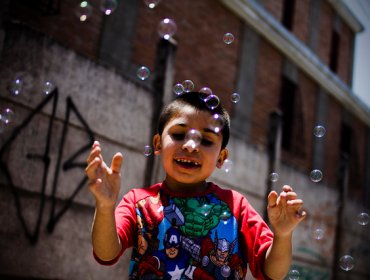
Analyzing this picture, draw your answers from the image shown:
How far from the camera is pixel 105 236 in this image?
6.05ft

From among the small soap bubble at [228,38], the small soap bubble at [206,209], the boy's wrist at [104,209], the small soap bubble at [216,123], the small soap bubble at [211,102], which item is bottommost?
the boy's wrist at [104,209]

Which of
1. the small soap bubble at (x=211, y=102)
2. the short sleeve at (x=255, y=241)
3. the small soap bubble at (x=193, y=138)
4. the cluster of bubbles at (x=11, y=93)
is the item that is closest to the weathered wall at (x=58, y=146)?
the cluster of bubbles at (x=11, y=93)

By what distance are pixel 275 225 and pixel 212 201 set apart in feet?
1.07

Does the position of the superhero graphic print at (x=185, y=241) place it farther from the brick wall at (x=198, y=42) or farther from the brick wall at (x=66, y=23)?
the brick wall at (x=198, y=42)

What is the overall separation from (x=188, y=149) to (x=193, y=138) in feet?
0.21

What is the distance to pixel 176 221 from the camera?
2.00 m

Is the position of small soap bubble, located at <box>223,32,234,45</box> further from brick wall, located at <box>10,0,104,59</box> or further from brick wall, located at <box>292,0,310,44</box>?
brick wall, located at <box>292,0,310,44</box>

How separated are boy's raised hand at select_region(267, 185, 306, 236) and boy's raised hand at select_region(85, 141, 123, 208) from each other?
66 centimetres

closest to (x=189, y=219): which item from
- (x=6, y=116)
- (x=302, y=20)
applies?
(x=6, y=116)

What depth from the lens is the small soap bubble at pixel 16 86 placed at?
14.3 ft

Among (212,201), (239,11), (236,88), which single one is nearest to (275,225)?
(212,201)

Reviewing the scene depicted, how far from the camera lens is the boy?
1.86 m

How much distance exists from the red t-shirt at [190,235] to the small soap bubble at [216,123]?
0.96 feet

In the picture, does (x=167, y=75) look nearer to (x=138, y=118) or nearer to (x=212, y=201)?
(x=138, y=118)
